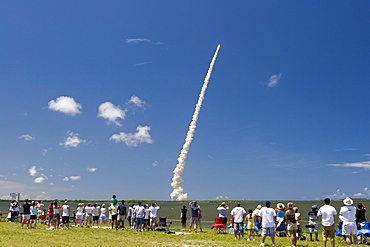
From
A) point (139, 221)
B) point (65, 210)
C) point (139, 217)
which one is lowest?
point (139, 221)

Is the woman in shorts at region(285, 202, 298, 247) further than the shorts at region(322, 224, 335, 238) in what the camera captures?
Yes

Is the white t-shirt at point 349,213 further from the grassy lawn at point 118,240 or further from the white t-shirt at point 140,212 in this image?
the white t-shirt at point 140,212

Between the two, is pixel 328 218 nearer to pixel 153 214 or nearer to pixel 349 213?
pixel 349 213

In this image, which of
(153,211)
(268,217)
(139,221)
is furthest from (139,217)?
(268,217)

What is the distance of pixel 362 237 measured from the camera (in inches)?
653

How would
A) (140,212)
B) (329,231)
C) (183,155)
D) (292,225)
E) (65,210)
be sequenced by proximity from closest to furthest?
1. (329,231)
2. (292,225)
3. (140,212)
4. (65,210)
5. (183,155)

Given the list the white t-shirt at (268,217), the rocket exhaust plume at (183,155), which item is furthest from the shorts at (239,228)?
the rocket exhaust plume at (183,155)

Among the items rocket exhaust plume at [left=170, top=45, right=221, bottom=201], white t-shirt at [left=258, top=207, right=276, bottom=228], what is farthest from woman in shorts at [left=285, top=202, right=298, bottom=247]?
rocket exhaust plume at [left=170, top=45, right=221, bottom=201]

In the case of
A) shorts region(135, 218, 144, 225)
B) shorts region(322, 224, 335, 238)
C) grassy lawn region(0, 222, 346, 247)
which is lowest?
grassy lawn region(0, 222, 346, 247)

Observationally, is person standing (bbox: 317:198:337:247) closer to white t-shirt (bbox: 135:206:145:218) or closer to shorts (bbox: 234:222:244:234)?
shorts (bbox: 234:222:244:234)

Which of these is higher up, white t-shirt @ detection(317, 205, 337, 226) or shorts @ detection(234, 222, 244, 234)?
white t-shirt @ detection(317, 205, 337, 226)

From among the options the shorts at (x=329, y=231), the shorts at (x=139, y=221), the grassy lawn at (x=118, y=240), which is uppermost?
the shorts at (x=329, y=231)

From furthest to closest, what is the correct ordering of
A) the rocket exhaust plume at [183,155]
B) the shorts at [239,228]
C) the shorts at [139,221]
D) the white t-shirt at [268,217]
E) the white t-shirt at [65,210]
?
the rocket exhaust plume at [183,155]
the white t-shirt at [65,210]
the shorts at [139,221]
the shorts at [239,228]
the white t-shirt at [268,217]

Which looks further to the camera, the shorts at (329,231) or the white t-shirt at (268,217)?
the white t-shirt at (268,217)
